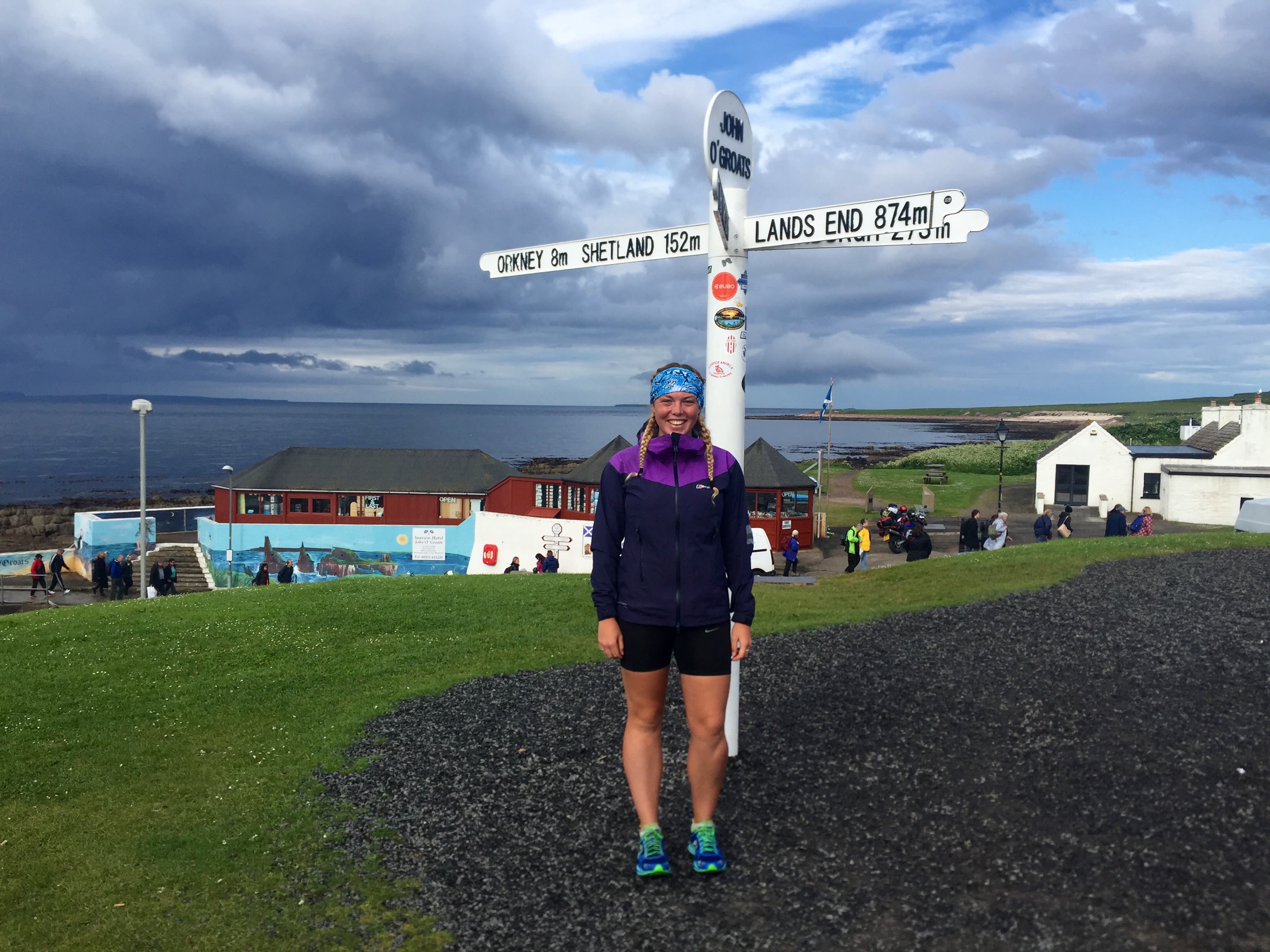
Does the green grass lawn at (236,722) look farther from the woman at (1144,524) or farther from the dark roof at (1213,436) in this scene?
the dark roof at (1213,436)

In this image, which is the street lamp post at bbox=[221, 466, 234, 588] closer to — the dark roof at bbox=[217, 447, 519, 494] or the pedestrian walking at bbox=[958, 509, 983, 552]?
the dark roof at bbox=[217, 447, 519, 494]

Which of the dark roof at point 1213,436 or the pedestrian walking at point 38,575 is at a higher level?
the dark roof at point 1213,436

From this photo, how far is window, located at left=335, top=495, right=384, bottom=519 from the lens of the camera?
4719 cm

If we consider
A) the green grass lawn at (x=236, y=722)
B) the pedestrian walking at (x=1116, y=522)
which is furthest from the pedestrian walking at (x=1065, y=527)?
the green grass lawn at (x=236, y=722)

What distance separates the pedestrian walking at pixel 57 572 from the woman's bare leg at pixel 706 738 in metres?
46.7

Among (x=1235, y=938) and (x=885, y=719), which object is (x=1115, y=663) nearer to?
(x=885, y=719)

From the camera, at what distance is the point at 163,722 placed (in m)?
8.28

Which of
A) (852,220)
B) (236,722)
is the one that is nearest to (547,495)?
(236,722)

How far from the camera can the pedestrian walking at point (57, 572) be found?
1756 inches

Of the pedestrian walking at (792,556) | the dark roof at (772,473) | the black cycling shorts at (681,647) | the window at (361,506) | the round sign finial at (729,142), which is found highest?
the round sign finial at (729,142)

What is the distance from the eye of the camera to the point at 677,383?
500 cm

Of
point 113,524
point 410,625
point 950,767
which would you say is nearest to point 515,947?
point 950,767

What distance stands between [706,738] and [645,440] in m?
1.69

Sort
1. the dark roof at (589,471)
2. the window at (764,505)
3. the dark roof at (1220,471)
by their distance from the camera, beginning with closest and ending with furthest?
1. the window at (764,505)
2. the dark roof at (589,471)
3. the dark roof at (1220,471)
